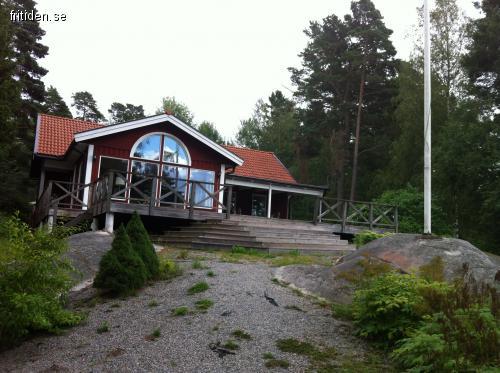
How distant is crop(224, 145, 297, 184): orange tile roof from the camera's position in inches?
913

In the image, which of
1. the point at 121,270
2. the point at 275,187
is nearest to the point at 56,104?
the point at 275,187

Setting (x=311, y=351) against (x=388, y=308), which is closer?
(x=311, y=351)

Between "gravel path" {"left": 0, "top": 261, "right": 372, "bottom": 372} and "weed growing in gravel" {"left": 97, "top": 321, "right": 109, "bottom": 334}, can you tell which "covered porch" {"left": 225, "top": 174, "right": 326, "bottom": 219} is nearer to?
"gravel path" {"left": 0, "top": 261, "right": 372, "bottom": 372}

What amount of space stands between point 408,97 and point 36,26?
22.3 metres

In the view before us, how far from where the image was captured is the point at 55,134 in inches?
794

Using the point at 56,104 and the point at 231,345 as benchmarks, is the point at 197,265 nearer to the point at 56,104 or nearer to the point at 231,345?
the point at 231,345

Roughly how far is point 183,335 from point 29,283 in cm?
202

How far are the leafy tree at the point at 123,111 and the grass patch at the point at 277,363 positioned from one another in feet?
184

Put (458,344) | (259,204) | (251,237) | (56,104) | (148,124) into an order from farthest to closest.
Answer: (56,104) < (259,204) < (148,124) < (251,237) < (458,344)

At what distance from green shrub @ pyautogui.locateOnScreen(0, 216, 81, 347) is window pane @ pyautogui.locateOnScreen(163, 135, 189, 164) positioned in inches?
426

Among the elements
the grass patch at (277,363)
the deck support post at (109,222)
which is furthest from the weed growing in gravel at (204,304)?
the deck support post at (109,222)

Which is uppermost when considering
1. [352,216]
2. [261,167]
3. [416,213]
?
[261,167]

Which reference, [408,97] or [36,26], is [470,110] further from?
[36,26]

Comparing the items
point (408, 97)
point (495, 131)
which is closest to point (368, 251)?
point (495, 131)
